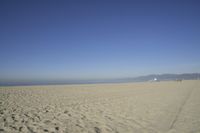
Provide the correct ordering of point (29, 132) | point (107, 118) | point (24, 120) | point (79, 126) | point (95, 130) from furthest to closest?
1. point (107, 118)
2. point (24, 120)
3. point (79, 126)
4. point (95, 130)
5. point (29, 132)

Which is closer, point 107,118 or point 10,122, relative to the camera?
point 10,122

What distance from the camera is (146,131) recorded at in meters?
5.76

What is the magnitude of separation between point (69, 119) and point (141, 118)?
3308 mm

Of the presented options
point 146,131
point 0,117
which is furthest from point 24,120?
point 146,131

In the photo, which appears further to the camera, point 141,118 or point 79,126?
point 141,118

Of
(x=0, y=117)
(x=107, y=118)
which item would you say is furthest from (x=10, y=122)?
(x=107, y=118)

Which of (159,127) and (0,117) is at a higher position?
(0,117)

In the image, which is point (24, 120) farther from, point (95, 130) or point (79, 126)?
point (95, 130)

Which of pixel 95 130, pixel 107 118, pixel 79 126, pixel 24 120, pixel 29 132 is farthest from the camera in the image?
pixel 107 118

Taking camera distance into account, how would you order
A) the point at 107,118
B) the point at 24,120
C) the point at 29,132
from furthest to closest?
the point at 107,118 < the point at 24,120 < the point at 29,132

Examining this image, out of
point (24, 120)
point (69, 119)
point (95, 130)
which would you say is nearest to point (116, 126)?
point (95, 130)

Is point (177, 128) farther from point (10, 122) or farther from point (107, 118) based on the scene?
point (10, 122)

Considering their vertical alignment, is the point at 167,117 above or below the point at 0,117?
below

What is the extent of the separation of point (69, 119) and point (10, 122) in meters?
2.32
